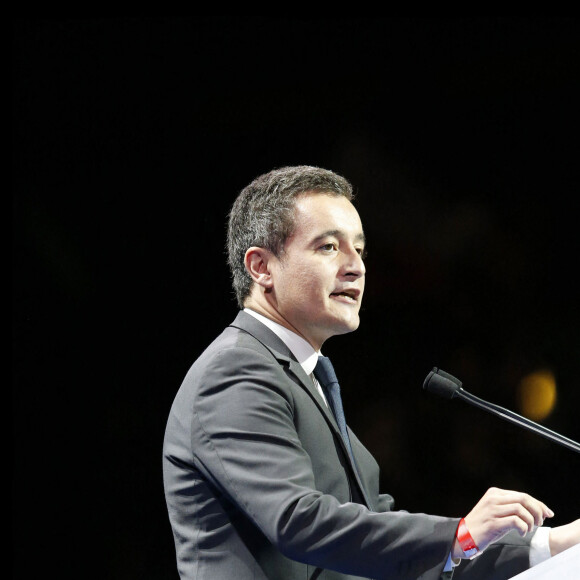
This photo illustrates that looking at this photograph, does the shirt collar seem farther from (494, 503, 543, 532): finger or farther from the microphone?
(494, 503, 543, 532): finger

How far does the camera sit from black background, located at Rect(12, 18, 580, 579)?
2.77 meters

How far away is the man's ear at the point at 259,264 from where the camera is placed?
70.9 inches

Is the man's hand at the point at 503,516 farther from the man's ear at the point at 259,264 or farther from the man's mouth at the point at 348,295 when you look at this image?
the man's ear at the point at 259,264

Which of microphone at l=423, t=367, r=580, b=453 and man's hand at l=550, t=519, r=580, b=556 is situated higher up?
microphone at l=423, t=367, r=580, b=453

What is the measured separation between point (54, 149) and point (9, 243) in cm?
36

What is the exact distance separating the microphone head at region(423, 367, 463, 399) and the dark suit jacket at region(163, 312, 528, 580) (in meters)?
0.22

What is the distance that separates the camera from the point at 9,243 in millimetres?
2746

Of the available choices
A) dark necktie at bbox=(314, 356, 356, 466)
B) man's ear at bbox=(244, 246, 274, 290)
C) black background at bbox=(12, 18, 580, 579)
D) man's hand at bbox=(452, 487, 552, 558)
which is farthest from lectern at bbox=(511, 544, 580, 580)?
black background at bbox=(12, 18, 580, 579)

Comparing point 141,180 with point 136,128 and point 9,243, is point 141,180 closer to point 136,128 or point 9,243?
point 136,128

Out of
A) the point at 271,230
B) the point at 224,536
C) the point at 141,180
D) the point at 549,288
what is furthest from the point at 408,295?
the point at 224,536

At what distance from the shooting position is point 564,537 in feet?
4.88

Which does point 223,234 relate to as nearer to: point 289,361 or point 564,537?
point 289,361

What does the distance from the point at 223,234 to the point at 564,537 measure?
1723 mm

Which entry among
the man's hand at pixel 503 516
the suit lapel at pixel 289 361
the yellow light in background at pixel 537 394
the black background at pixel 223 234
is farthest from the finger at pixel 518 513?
the yellow light in background at pixel 537 394
